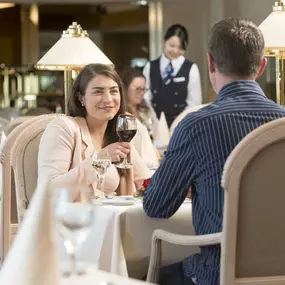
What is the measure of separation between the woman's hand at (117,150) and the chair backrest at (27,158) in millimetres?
579

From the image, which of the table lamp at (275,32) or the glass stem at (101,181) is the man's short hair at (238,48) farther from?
the table lamp at (275,32)

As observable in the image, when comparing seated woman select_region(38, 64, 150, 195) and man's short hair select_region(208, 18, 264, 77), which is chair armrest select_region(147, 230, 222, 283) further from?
seated woman select_region(38, 64, 150, 195)

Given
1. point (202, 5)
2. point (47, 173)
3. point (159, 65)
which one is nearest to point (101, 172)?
point (47, 173)

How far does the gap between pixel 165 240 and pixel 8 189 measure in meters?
1.69

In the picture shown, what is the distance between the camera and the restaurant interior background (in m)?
13.7

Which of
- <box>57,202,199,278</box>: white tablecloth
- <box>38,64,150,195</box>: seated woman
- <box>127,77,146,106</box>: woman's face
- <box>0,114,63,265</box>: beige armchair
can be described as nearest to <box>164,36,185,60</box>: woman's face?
<box>127,77,146,106</box>: woman's face

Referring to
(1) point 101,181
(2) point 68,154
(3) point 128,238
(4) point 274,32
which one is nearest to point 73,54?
(4) point 274,32

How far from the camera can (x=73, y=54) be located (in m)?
5.93

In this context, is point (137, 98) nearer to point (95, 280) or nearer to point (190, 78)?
point (190, 78)

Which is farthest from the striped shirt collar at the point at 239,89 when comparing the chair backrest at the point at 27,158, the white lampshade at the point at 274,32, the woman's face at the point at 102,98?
the white lampshade at the point at 274,32

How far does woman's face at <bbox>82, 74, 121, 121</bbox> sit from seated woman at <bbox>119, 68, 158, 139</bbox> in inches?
105

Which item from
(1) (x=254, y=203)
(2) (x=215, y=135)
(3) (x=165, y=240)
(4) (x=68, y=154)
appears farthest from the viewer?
(4) (x=68, y=154)

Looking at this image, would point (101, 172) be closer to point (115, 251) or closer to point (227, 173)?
point (115, 251)

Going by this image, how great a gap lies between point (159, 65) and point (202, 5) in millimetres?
3103
